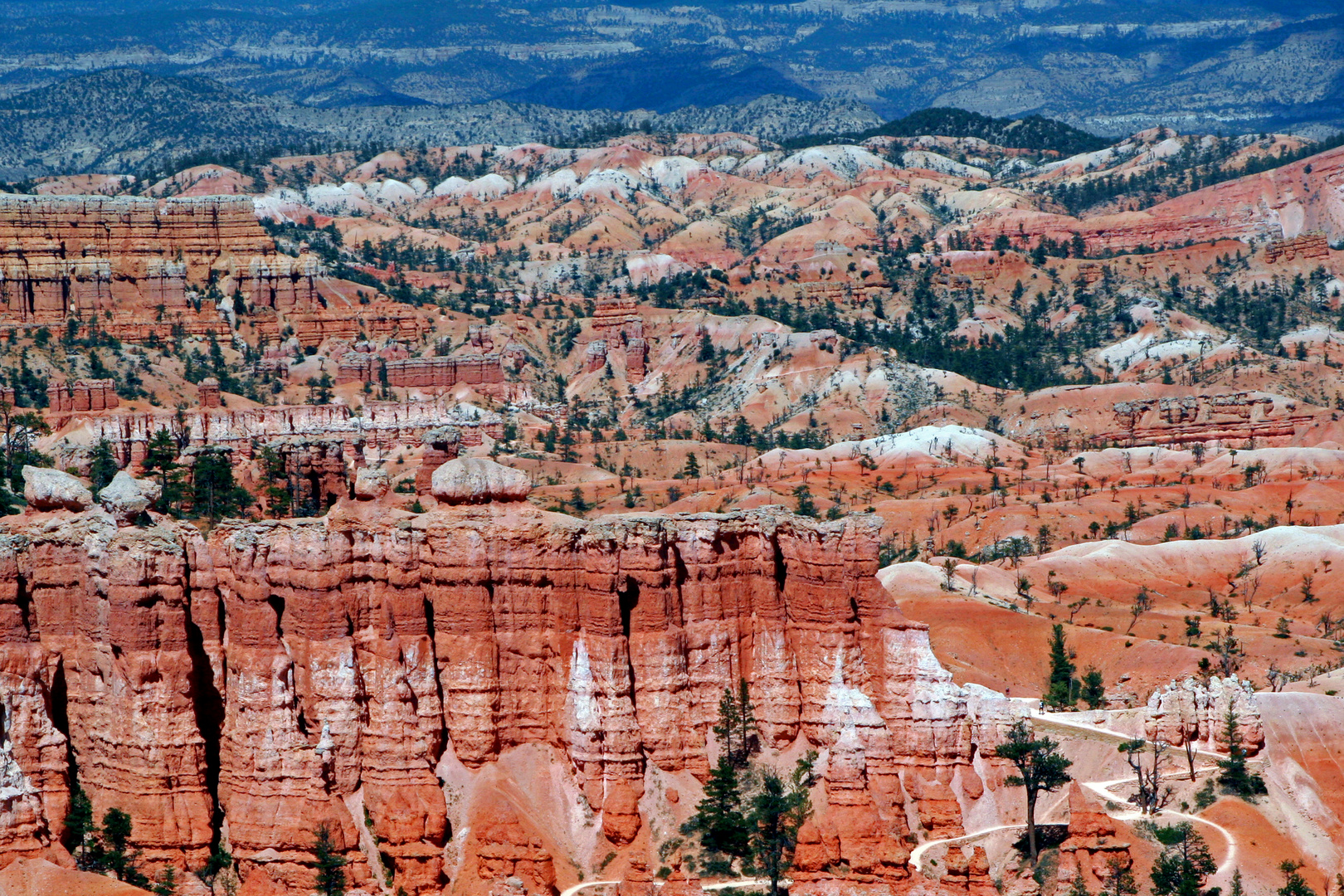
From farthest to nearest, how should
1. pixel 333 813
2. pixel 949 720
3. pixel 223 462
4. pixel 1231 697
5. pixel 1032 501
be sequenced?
pixel 1032 501
pixel 223 462
pixel 1231 697
pixel 949 720
pixel 333 813

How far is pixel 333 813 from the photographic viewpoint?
74.1 metres

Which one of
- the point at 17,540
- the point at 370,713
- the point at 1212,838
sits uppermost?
the point at 17,540

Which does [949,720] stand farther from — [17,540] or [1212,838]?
[17,540]

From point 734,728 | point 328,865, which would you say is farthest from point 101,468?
point 734,728

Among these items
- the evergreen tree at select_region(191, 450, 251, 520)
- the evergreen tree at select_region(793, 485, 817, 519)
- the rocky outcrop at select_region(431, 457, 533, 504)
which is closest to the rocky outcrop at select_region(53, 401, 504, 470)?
the evergreen tree at select_region(793, 485, 817, 519)

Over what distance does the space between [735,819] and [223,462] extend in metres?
48.3

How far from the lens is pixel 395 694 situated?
75.7 m

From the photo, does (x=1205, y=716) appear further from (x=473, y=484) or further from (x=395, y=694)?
(x=395, y=694)

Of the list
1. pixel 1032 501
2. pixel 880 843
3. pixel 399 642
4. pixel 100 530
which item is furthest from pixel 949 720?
pixel 1032 501

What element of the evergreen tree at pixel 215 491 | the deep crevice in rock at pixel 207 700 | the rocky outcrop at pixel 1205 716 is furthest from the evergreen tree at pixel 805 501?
the deep crevice in rock at pixel 207 700

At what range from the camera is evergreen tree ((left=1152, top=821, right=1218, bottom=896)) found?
73.9 m

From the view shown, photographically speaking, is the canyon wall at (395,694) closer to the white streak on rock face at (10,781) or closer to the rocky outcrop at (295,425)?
the white streak on rock face at (10,781)

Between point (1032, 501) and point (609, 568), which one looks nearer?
point (609, 568)

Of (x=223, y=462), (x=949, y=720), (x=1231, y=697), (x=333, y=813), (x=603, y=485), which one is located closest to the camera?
(x=333, y=813)
